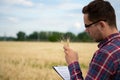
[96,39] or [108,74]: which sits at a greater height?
[96,39]

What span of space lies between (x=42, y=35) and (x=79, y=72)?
6849 centimetres

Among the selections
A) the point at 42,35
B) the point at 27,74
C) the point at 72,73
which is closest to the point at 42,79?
the point at 27,74

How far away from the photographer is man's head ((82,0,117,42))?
7.88ft

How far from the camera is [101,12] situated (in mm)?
2408

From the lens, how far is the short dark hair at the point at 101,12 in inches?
94.6

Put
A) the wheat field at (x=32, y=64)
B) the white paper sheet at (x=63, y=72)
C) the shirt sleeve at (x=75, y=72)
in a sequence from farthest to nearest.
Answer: the wheat field at (x=32, y=64)
the white paper sheet at (x=63, y=72)
the shirt sleeve at (x=75, y=72)

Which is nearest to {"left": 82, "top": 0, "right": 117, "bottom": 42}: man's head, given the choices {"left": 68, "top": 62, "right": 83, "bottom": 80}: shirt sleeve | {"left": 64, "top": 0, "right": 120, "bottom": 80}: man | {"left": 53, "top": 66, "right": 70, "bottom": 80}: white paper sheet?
{"left": 64, "top": 0, "right": 120, "bottom": 80}: man

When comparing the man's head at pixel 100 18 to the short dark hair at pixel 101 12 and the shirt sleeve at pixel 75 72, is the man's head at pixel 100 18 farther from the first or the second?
the shirt sleeve at pixel 75 72

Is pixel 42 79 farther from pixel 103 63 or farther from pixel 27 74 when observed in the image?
pixel 103 63

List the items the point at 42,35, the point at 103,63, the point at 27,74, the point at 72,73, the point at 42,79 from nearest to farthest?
the point at 103,63
the point at 72,73
the point at 42,79
the point at 27,74
the point at 42,35

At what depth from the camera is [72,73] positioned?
254 centimetres

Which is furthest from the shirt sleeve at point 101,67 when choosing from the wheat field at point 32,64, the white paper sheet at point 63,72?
the wheat field at point 32,64

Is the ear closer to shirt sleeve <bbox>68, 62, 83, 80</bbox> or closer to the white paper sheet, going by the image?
shirt sleeve <bbox>68, 62, 83, 80</bbox>

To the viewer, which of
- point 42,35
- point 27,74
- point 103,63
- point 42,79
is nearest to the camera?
point 103,63
